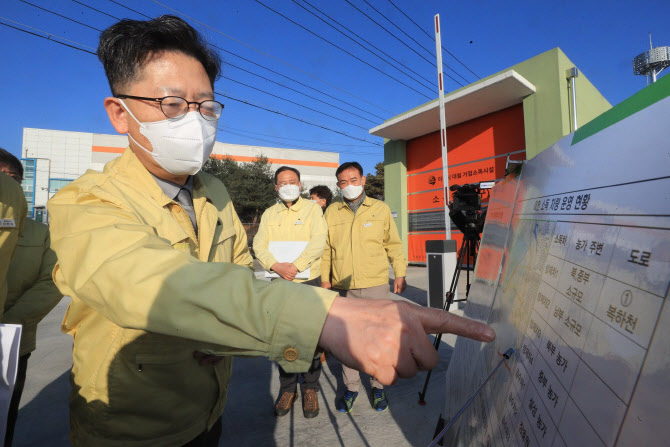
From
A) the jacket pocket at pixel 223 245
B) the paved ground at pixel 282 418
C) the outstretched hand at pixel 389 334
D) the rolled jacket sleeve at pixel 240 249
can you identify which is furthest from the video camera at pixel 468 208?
the outstretched hand at pixel 389 334

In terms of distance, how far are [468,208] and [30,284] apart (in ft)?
10.2

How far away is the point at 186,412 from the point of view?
118 centimetres

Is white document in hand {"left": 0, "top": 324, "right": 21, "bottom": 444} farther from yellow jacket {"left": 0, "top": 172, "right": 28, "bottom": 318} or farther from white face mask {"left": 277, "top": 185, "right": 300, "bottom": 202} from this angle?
white face mask {"left": 277, "top": 185, "right": 300, "bottom": 202}

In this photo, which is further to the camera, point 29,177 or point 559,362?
point 29,177

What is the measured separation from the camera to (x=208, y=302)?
25.4 inches

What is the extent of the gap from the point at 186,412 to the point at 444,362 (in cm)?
303

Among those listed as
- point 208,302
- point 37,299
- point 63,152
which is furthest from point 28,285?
point 63,152

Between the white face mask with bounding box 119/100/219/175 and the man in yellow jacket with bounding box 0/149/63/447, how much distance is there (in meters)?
1.47

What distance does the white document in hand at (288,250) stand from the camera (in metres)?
3.26

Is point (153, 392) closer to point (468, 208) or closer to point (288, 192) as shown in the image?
point (468, 208)

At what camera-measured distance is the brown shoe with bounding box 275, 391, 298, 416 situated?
2736mm

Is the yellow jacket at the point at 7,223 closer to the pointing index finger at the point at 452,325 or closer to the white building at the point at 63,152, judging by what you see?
the pointing index finger at the point at 452,325

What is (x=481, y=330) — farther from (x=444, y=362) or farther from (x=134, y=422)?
(x=444, y=362)

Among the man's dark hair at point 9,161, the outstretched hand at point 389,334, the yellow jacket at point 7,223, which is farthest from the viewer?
the man's dark hair at point 9,161
